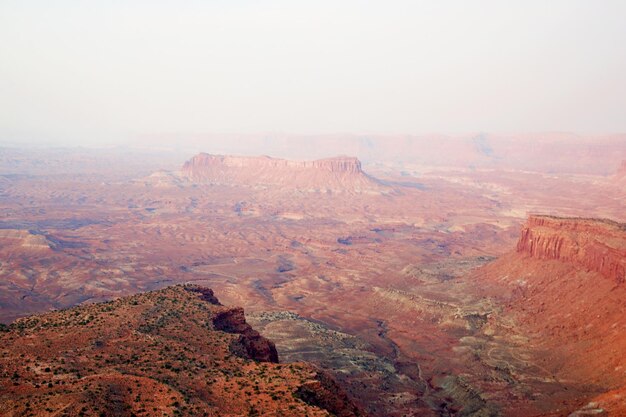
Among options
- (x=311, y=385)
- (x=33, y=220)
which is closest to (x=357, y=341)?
(x=311, y=385)

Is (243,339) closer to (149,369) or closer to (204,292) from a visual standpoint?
(149,369)

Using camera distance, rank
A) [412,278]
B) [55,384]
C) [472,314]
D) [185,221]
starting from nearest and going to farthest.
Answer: [55,384], [472,314], [412,278], [185,221]

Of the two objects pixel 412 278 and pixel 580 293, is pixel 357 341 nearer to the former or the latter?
pixel 580 293

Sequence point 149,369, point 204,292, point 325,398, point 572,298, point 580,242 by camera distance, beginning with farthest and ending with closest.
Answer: point 580,242 → point 572,298 → point 204,292 → point 149,369 → point 325,398

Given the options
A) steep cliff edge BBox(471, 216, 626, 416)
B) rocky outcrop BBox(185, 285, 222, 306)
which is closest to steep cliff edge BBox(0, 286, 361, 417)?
rocky outcrop BBox(185, 285, 222, 306)

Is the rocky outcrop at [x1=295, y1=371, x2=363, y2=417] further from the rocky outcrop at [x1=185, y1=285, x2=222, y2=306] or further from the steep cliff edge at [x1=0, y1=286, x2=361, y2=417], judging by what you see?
the rocky outcrop at [x1=185, y1=285, x2=222, y2=306]

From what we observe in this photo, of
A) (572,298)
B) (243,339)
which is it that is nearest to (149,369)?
(243,339)

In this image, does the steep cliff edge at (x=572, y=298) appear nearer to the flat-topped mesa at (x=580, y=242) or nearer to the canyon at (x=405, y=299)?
the flat-topped mesa at (x=580, y=242)

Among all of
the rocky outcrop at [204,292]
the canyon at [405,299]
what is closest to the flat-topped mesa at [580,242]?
the canyon at [405,299]
